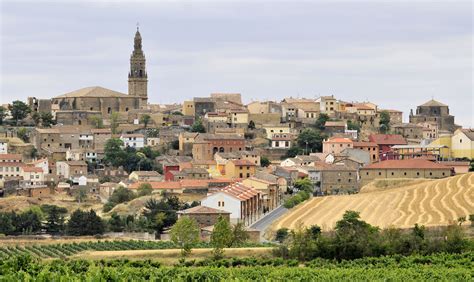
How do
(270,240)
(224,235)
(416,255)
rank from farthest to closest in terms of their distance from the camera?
(270,240) < (224,235) < (416,255)

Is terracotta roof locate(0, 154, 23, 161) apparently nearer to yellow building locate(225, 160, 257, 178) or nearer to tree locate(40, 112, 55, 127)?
yellow building locate(225, 160, 257, 178)

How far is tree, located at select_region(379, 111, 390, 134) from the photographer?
364 feet

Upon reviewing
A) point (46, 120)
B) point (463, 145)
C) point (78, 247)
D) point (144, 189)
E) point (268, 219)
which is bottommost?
point (78, 247)

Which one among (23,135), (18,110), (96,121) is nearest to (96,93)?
(96,121)

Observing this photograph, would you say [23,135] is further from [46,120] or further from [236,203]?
[236,203]

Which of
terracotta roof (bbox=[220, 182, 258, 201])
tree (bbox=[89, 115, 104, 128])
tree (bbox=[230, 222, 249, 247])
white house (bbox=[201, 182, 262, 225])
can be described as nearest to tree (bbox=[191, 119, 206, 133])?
tree (bbox=[89, 115, 104, 128])

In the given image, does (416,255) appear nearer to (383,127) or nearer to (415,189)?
(415,189)

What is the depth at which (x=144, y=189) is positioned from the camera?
3275 inches

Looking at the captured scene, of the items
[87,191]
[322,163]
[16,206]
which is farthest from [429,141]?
[16,206]

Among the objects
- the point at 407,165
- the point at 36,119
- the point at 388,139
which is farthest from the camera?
the point at 36,119

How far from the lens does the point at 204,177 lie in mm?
88000

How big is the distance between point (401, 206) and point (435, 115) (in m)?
48.8

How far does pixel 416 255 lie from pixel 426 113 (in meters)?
67.9

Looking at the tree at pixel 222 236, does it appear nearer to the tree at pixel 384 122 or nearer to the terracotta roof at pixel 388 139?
the terracotta roof at pixel 388 139
